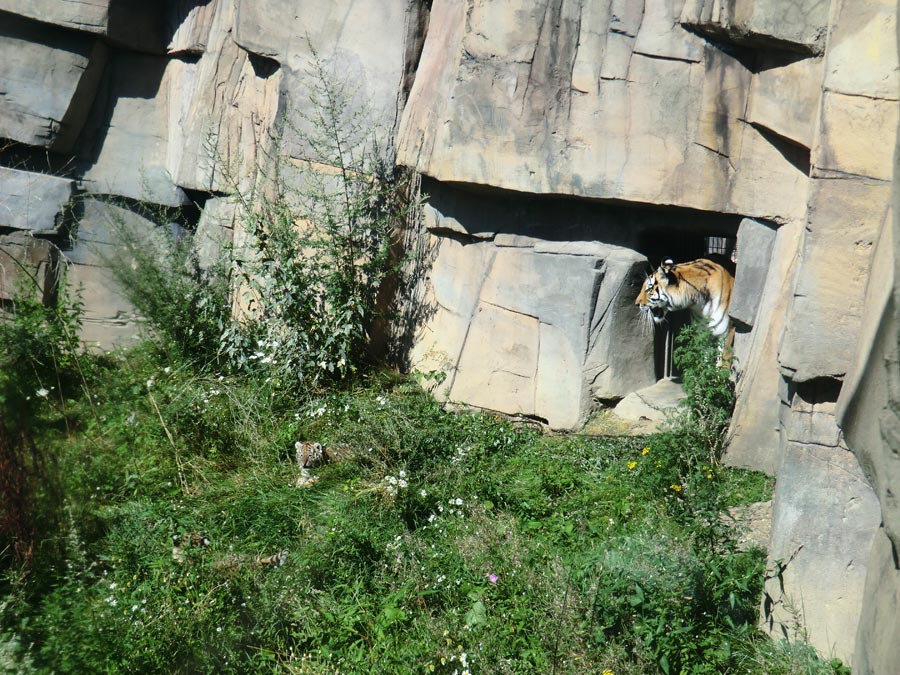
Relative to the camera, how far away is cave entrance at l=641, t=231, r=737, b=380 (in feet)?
24.9

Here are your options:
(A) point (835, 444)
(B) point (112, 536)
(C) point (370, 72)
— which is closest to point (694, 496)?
(A) point (835, 444)

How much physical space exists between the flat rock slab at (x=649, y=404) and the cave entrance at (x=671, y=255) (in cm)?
40

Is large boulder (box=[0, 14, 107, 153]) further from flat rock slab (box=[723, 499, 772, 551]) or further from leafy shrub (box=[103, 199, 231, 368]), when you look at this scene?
flat rock slab (box=[723, 499, 772, 551])

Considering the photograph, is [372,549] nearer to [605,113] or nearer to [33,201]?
[605,113]

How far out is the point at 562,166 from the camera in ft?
21.5

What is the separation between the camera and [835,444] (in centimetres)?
388

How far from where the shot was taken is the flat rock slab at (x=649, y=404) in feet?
22.2

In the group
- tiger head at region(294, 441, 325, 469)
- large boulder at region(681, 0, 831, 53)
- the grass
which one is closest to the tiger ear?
the grass

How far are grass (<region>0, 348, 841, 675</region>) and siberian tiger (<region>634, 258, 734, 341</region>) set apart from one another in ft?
4.01

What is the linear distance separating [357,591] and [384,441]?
1.72 m

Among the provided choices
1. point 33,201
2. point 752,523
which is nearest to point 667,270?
point 752,523

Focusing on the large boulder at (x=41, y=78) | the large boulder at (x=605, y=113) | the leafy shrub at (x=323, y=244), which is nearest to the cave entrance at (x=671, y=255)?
the large boulder at (x=605, y=113)

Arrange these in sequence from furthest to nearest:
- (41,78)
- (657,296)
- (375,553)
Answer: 1. (41,78)
2. (657,296)
3. (375,553)

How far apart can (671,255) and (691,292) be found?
1305mm
